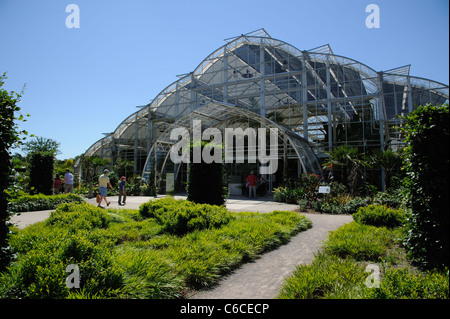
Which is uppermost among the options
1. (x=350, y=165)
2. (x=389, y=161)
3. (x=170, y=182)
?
(x=389, y=161)

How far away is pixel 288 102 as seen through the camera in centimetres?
1950

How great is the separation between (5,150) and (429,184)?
5.93 metres

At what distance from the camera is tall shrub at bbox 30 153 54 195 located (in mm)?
13953

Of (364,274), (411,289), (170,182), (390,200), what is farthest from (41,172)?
(390,200)

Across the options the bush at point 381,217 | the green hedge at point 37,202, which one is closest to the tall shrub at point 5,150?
the bush at point 381,217

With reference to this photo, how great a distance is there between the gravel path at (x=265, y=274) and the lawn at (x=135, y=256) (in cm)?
18

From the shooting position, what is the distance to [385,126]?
53.7 ft

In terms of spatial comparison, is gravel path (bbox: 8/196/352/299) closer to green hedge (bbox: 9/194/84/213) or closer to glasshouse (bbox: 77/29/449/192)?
green hedge (bbox: 9/194/84/213)

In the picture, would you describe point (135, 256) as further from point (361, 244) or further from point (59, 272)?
point (361, 244)

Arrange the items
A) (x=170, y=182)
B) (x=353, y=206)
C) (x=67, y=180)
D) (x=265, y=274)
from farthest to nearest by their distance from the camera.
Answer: (x=170, y=182)
(x=67, y=180)
(x=353, y=206)
(x=265, y=274)

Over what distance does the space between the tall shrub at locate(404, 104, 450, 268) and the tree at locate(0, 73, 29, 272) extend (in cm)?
578

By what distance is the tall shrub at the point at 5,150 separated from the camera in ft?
11.7

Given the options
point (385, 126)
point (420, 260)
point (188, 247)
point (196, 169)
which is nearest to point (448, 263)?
point (420, 260)
